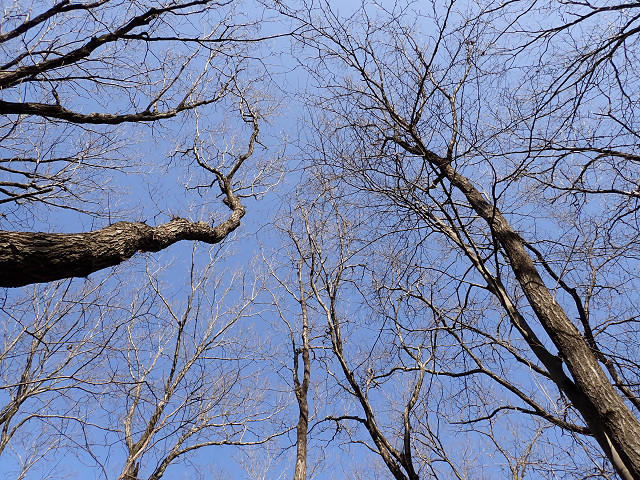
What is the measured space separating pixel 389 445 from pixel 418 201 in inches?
105

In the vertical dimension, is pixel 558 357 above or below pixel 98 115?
below

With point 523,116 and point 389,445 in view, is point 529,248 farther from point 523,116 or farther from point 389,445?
point 389,445

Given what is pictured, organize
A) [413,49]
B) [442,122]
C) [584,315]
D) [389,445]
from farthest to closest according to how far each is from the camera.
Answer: [389,445] → [584,315] → [413,49] → [442,122]

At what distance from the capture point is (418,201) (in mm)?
4066

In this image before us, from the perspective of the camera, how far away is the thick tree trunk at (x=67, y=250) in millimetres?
2354

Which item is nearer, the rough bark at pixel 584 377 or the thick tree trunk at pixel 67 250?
the thick tree trunk at pixel 67 250

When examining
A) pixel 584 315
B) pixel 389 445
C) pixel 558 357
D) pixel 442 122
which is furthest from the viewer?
pixel 389 445

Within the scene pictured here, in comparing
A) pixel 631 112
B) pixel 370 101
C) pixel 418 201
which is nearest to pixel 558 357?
pixel 418 201

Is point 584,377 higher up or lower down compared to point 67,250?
lower down

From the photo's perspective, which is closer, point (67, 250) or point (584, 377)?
point (67, 250)

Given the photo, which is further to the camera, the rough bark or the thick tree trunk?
the rough bark

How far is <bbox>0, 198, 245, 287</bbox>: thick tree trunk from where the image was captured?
2354mm

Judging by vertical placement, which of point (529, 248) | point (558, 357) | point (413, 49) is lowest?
point (558, 357)

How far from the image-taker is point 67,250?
8.49 ft
